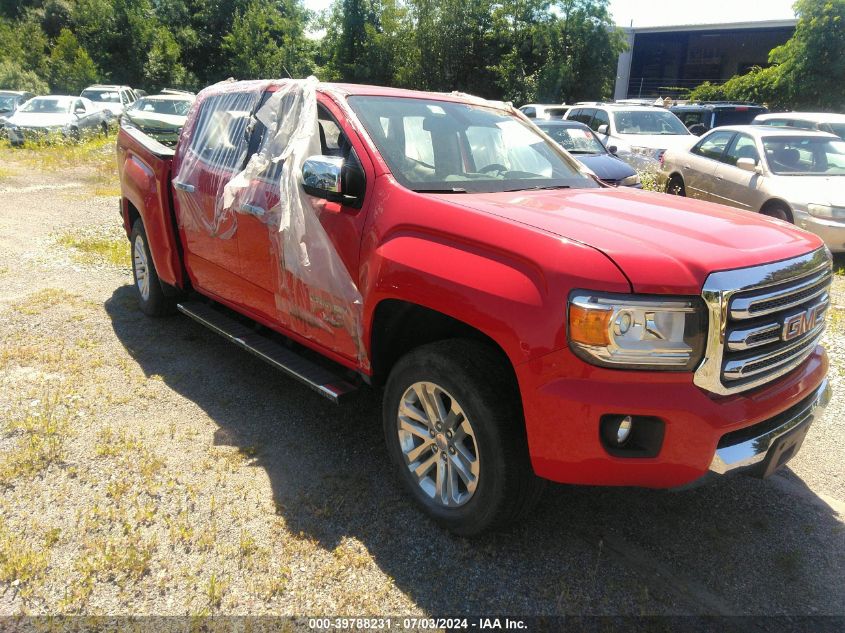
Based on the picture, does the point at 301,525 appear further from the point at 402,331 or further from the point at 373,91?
the point at 373,91

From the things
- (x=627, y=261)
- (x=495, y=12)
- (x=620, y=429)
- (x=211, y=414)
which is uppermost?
(x=495, y=12)

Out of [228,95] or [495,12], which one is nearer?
[228,95]

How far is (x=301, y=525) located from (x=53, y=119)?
19.2 m

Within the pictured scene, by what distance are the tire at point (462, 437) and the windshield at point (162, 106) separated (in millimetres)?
16228

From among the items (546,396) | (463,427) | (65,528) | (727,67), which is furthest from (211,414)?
(727,67)

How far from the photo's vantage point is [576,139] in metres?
10.6

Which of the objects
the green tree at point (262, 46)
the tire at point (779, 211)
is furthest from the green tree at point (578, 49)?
the tire at point (779, 211)

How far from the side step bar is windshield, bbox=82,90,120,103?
20855mm

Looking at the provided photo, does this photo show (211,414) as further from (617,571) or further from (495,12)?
(495,12)

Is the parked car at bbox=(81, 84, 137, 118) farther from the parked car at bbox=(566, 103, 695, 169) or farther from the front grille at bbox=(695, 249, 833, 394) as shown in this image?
the front grille at bbox=(695, 249, 833, 394)

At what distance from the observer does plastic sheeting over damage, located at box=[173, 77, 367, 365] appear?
3.35 metres

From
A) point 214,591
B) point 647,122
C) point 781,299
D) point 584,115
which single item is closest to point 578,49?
point 584,115

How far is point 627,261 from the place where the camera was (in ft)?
7.57

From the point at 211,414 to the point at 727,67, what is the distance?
126ft
